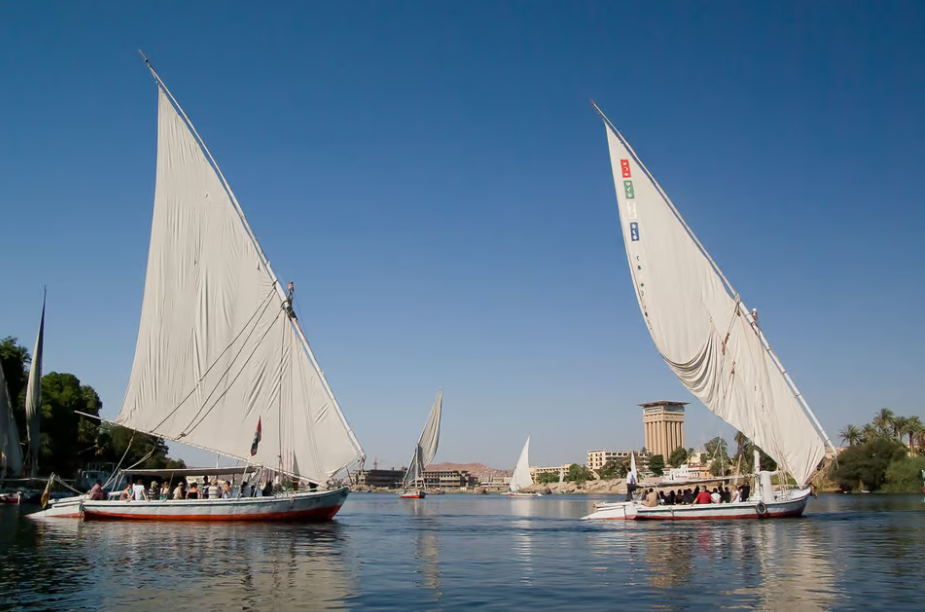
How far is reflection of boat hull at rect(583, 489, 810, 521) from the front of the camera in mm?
43812

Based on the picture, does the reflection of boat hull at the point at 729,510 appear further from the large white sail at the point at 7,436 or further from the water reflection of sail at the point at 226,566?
the large white sail at the point at 7,436

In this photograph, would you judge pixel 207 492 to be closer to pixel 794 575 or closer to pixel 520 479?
pixel 794 575

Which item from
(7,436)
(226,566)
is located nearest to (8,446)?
(7,436)

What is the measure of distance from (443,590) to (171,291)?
3280 cm

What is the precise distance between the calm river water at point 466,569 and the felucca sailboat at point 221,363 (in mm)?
7174

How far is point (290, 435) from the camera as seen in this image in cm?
4516

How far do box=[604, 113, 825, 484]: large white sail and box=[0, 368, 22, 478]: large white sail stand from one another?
5508 cm

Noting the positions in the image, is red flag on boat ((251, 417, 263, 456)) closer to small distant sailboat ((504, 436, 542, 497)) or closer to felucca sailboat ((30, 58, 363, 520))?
felucca sailboat ((30, 58, 363, 520))

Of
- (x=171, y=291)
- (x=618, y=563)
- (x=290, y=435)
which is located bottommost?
(x=618, y=563)

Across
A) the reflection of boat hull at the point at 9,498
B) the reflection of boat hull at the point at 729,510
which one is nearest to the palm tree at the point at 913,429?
the reflection of boat hull at the point at 729,510

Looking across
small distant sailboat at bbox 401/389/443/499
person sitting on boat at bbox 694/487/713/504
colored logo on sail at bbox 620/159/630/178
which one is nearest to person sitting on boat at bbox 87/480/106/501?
person sitting on boat at bbox 694/487/713/504

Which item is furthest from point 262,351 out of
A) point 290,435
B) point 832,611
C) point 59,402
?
point 59,402

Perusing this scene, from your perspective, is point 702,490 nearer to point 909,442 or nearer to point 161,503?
point 161,503

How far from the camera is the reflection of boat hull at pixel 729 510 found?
144 feet
